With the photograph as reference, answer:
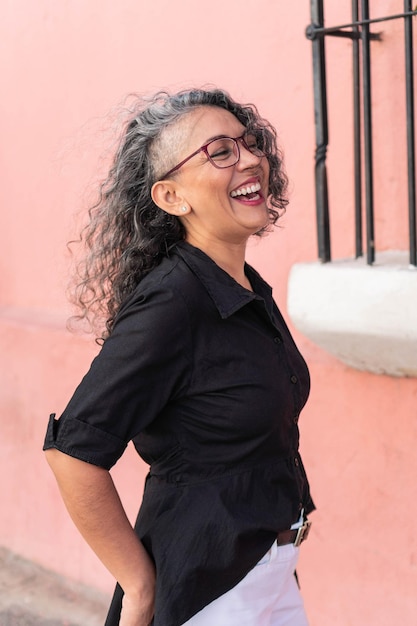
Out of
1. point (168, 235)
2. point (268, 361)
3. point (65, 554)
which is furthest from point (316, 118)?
point (65, 554)

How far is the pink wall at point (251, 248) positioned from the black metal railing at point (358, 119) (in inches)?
6.3

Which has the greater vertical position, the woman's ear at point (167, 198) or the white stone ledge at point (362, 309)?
the woman's ear at point (167, 198)

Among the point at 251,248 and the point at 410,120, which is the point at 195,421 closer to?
the point at 410,120

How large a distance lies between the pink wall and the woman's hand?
1.17m

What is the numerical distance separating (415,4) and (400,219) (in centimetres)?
59

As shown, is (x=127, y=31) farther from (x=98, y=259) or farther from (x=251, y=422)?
(x=251, y=422)

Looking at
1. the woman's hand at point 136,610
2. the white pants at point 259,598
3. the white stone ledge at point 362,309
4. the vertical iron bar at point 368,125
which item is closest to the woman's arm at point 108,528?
the woman's hand at point 136,610

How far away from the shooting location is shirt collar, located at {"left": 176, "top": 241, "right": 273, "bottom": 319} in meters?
1.78

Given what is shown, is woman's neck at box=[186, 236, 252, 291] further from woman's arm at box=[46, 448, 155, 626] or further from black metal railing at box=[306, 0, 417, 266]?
black metal railing at box=[306, 0, 417, 266]

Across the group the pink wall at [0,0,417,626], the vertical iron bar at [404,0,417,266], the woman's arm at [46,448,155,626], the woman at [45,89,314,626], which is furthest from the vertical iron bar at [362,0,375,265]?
the woman's arm at [46,448,155,626]

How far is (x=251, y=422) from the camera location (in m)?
1.76

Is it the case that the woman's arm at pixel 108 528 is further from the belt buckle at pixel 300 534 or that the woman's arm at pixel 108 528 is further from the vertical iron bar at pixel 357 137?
the vertical iron bar at pixel 357 137

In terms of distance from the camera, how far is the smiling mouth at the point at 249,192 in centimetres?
188

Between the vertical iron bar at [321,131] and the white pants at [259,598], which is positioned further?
the vertical iron bar at [321,131]
